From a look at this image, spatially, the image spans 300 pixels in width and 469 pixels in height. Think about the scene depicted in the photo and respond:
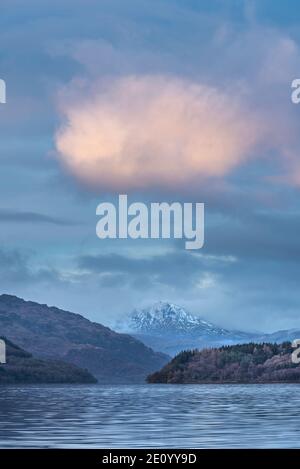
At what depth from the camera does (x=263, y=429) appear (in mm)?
111750

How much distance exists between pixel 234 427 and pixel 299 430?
351 inches

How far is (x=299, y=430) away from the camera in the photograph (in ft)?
360

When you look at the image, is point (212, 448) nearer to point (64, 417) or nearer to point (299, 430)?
point (299, 430)

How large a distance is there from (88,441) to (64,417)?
52.9 meters
